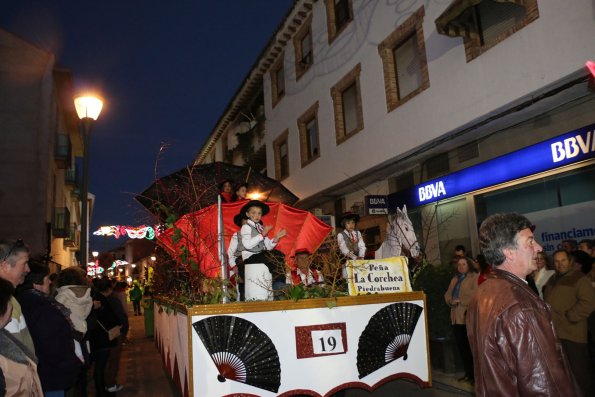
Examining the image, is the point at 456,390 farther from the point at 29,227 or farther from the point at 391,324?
the point at 29,227

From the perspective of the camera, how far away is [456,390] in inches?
279

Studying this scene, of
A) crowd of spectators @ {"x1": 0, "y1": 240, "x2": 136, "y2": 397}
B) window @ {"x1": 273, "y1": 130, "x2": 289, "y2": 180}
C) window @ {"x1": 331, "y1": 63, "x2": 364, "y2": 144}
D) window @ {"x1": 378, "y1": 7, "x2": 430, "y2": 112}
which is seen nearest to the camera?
crowd of spectators @ {"x1": 0, "y1": 240, "x2": 136, "y2": 397}

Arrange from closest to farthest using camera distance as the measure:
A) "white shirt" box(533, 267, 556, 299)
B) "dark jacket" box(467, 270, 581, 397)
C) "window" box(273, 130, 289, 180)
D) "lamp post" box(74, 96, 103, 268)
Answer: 1. "dark jacket" box(467, 270, 581, 397)
2. "white shirt" box(533, 267, 556, 299)
3. "lamp post" box(74, 96, 103, 268)
4. "window" box(273, 130, 289, 180)

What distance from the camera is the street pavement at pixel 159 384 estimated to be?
7000 mm

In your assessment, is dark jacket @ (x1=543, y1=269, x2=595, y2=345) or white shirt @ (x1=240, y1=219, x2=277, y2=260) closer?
dark jacket @ (x1=543, y1=269, x2=595, y2=345)

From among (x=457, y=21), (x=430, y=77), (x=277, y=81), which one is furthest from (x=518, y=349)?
(x=277, y=81)

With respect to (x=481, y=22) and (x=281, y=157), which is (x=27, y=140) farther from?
(x=481, y=22)

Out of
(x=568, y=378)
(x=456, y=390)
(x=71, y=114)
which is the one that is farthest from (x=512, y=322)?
(x=71, y=114)

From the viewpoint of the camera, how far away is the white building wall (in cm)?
885

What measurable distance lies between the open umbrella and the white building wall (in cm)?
449

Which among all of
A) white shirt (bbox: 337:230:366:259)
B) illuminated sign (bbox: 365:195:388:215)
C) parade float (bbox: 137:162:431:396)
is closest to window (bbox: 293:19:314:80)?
illuminated sign (bbox: 365:195:388:215)

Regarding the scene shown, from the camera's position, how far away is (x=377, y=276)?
5773 mm

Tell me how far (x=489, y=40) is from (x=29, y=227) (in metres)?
18.0

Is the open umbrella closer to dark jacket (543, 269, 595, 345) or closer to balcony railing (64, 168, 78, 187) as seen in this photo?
A: dark jacket (543, 269, 595, 345)
